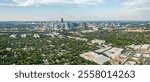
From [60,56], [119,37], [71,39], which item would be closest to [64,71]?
[60,56]

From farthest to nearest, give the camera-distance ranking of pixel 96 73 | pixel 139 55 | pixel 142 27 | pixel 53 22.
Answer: pixel 142 27 < pixel 53 22 < pixel 139 55 < pixel 96 73

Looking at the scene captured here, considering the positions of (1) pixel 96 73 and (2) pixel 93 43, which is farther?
(2) pixel 93 43

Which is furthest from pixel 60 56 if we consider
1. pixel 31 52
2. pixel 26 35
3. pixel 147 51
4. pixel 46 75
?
pixel 147 51

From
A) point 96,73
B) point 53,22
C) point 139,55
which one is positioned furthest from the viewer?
point 53,22

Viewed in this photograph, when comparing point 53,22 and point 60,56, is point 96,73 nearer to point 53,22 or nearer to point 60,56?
point 60,56

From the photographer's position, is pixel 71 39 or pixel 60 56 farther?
pixel 71 39

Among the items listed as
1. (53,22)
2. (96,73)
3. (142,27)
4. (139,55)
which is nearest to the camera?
(96,73)

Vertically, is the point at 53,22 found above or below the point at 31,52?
above

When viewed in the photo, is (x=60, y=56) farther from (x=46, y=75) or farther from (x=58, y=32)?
(x=46, y=75)

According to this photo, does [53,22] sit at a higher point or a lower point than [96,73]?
higher
